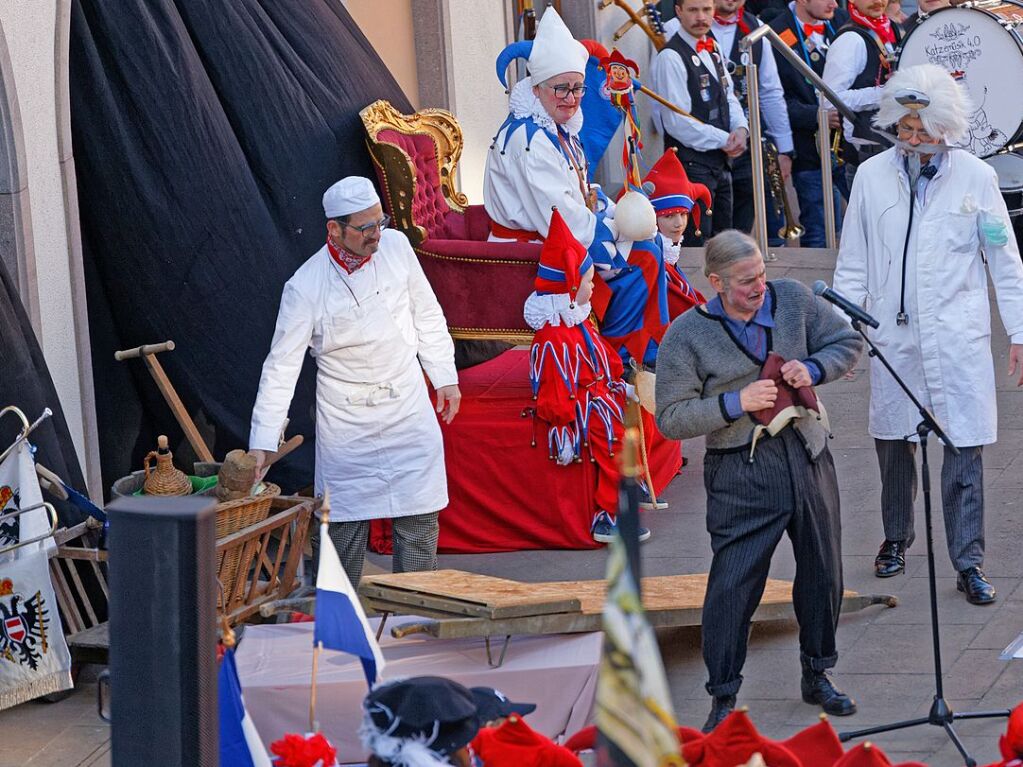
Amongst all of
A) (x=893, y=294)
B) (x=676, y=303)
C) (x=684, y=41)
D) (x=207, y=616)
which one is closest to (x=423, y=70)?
(x=684, y=41)

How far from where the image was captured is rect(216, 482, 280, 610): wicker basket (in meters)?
6.13

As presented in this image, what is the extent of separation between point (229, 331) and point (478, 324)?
1.24 meters

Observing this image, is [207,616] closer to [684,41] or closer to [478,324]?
[478,324]

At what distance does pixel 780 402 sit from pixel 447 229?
3.92m

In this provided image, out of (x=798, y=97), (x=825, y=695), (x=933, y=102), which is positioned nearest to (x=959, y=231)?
(x=933, y=102)

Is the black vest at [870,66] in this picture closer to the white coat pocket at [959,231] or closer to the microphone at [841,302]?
the white coat pocket at [959,231]

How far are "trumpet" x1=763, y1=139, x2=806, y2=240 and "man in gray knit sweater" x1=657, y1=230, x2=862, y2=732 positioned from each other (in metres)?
6.24

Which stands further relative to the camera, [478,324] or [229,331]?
[478,324]

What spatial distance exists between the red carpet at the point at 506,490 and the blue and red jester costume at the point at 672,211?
43.2 inches

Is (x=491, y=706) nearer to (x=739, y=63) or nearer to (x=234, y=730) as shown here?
(x=234, y=730)

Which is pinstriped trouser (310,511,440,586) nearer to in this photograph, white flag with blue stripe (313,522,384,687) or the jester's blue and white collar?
the jester's blue and white collar

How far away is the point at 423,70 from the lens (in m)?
11.1

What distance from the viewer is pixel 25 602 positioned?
5.93 meters

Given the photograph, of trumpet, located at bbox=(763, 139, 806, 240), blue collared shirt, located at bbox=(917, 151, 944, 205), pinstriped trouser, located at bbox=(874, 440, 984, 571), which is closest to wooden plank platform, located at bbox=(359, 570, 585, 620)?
pinstriped trouser, located at bbox=(874, 440, 984, 571)
